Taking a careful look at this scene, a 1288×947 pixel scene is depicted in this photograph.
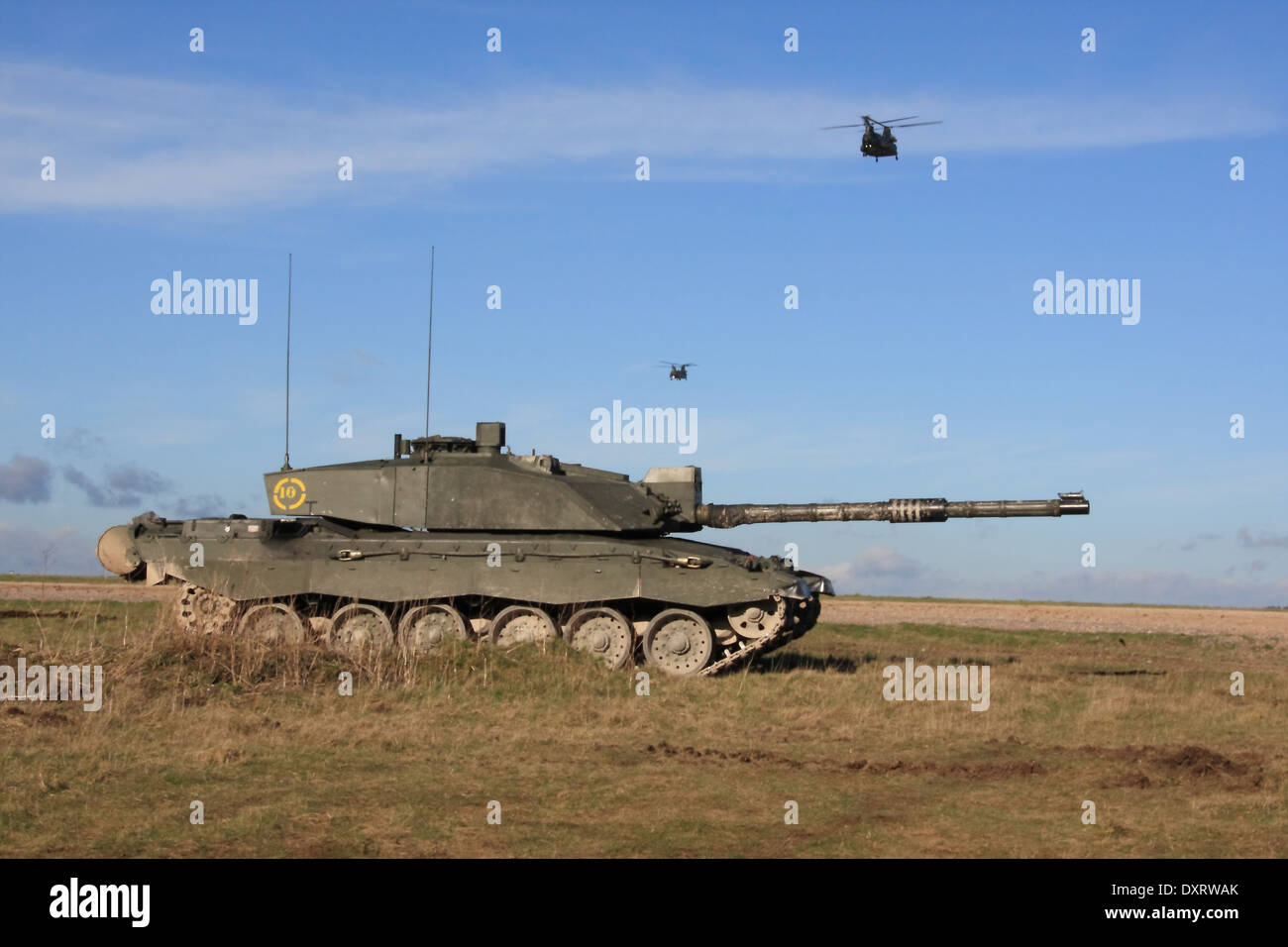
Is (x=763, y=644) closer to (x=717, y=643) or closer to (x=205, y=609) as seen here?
(x=717, y=643)

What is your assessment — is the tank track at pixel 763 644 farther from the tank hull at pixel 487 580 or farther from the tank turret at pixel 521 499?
the tank turret at pixel 521 499

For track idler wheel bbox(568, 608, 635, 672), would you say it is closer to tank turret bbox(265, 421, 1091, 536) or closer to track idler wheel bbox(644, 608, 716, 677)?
track idler wheel bbox(644, 608, 716, 677)

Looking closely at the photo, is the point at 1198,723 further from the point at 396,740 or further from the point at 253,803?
the point at 253,803

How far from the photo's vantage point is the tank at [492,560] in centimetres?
1938

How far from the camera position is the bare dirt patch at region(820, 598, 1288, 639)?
3278cm

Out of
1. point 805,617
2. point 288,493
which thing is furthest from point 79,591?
point 805,617

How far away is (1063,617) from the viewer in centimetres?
3728

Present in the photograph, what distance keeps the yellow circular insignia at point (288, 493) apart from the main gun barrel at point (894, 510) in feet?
20.0

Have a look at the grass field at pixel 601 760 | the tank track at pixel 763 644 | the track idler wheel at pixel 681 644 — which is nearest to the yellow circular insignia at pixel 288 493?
the grass field at pixel 601 760

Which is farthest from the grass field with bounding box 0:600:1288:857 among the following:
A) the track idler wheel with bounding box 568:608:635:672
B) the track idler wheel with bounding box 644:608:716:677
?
the track idler wheel with bounding box 644:608:716:677

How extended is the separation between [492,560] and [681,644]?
9.56 feet

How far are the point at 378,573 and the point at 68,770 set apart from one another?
823 centimetres
